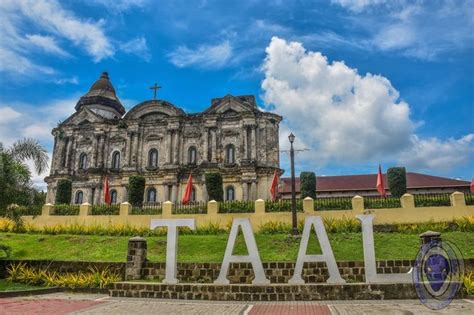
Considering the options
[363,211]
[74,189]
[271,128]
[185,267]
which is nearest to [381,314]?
[185,267]

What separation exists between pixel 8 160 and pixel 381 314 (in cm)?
1465

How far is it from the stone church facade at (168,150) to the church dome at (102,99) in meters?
A: 2.20

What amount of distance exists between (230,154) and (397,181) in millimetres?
14785

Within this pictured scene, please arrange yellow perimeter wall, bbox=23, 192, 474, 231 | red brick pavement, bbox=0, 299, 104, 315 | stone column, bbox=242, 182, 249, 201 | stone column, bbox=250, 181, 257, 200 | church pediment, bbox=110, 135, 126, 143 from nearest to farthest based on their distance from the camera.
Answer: red brick pavement, bbox=0, 299, 104, 315 < yellow perimeter wall, bbox=23, 192, 474, 231 < stone column, bbox=242, 182, 249, 201 < stone column, bbox=250, 181, 257, 200 < church pediment, bbox=110, 135, 126, 143

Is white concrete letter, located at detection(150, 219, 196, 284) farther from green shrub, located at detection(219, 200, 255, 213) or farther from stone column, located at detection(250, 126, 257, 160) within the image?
stone column, located at detection(250, 126, 257, 160)

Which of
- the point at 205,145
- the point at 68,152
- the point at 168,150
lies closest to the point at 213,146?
the point at 205,145

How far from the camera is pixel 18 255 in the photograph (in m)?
18.4

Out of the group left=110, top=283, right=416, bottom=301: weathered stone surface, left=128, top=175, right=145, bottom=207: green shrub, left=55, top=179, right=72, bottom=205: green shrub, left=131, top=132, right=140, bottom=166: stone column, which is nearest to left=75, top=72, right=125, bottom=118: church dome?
left=131, top=132, right=140, bottom=166: stone column

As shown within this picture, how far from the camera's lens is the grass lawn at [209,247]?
16.1 metres

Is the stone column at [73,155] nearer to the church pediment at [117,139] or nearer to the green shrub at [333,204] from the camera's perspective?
the church pediment at [117,139]

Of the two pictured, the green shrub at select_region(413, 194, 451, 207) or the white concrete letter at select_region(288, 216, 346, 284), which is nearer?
the white concrete letter at select_region(288, 216, 346, 284)

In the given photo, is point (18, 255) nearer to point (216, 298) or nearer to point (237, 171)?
point (216, 298)

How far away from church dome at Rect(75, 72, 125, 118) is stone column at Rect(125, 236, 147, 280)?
29.8 m

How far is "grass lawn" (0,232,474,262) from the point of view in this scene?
1609 cm
